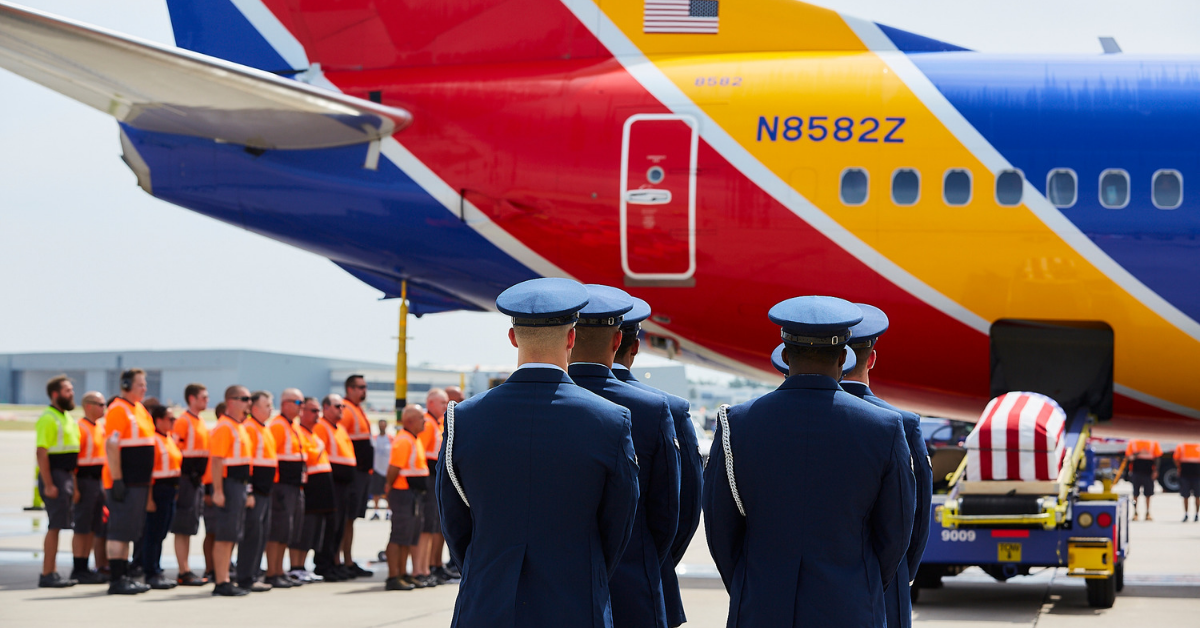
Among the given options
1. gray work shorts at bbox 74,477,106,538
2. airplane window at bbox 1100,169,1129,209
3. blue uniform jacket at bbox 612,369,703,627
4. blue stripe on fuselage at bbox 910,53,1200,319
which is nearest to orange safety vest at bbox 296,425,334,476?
gray work shorts at bbox 74,477,106,538

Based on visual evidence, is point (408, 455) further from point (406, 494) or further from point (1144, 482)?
point (1144, 482)

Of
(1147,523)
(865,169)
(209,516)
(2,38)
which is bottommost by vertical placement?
(1147,523)

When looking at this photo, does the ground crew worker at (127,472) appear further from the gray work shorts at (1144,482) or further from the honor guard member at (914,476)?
the gray work shorts at (1144,482)

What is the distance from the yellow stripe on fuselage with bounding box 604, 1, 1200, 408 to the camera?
9.16 m

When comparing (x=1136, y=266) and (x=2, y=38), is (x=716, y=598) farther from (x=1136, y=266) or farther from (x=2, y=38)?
(x=2, y=38)

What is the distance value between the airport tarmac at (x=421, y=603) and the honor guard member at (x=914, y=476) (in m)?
3.87

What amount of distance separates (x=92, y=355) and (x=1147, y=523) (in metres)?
90.3

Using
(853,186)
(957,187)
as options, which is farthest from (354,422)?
(957,187)

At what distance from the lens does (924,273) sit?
9320mm

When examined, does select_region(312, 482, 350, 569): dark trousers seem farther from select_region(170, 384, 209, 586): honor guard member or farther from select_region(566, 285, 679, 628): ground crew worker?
select_region(566, 285, 679, 628): ground crew worker

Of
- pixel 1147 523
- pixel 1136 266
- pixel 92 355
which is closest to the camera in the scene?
pixel 1136 266

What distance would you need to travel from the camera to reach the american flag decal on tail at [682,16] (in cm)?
1032

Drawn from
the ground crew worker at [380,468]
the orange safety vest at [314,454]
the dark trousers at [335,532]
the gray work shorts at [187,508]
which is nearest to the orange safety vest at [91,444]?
the gray work shorts at [187,508]

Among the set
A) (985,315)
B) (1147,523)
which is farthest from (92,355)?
(985,315)
